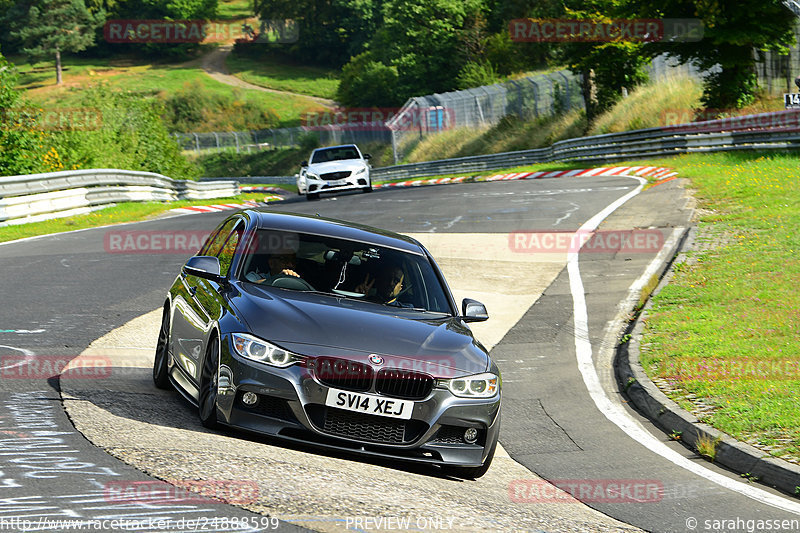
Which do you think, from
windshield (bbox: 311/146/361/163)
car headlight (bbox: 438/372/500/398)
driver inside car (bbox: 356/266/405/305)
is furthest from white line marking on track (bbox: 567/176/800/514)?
windshield (bbox: 311/146/361/163)

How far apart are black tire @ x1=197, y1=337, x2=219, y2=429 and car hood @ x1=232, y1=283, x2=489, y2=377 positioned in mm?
325

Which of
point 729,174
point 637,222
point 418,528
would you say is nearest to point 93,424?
point 418,528

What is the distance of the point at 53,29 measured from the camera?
402 feet

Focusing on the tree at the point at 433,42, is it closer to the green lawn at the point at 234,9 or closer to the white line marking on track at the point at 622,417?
the white line marking on track at the point at 622,417

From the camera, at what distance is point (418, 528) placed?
16.9 ft

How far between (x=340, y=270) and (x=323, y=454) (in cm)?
174

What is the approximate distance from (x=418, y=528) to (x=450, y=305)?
3065mm

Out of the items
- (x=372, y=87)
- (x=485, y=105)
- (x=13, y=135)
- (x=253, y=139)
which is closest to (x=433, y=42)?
(x=372, y=87)

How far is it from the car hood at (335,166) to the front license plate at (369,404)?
2583 centimetres

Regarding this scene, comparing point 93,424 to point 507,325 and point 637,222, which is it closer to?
point 507,325

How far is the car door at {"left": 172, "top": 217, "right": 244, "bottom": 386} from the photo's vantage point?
23.7 ft

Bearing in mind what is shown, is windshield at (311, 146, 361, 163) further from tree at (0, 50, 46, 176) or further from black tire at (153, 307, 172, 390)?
black tire at (153, 307, 172, 390)

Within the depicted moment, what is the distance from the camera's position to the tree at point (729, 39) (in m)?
34.9

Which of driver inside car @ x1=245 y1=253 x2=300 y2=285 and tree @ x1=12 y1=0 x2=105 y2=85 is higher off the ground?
tree @ x1=12 y1=0 x2=105 y2=85
